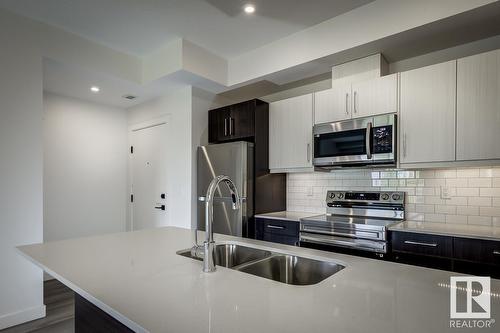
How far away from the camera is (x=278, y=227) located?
2.99m

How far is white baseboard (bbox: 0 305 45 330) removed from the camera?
2.37m

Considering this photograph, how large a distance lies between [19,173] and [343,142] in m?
2.98

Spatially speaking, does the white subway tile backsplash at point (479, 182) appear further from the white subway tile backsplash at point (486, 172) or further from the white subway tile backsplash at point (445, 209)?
the white subway tile backsplash at point (445, 209)

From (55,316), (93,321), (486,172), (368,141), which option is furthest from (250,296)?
(55,316)

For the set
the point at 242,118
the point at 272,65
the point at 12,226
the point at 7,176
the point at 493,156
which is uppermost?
the point at 272,65

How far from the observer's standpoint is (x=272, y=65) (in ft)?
10.0

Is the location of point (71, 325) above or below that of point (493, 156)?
below

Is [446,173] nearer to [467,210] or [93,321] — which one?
[467,210]

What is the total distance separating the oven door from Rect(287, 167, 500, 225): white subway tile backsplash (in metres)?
0.40

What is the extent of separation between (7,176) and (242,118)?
2.31 metres

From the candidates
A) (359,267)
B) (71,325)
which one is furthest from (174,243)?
(71,325)

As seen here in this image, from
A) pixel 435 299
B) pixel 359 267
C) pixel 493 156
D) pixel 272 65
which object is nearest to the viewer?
pixel 435 299

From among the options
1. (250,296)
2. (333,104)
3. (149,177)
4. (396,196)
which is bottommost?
(250,296)

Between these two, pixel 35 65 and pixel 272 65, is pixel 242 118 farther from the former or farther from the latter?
pixel 35 65
